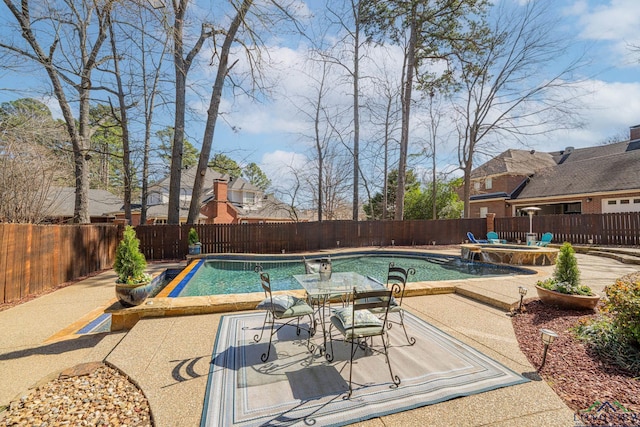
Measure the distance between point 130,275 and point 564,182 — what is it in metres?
22.6

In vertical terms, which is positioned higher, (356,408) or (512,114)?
(512,114)

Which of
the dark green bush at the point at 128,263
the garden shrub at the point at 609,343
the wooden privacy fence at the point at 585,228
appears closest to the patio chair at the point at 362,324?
the garden shrub at the point at 609,343

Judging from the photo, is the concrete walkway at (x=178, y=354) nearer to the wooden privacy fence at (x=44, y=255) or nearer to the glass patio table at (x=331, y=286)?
the wooden privacy fence at (x=44, y=255)

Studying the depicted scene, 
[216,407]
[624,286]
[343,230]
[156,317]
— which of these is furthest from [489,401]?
[343,230]

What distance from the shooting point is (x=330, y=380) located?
7.98 feet

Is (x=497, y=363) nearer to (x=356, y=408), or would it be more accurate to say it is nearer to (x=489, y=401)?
(x=489, y=401)

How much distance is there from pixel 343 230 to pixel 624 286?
1101cm

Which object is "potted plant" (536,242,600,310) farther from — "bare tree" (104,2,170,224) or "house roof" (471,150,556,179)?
"house roof" (471,150,556,179)

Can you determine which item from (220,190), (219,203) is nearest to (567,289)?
(220,190)

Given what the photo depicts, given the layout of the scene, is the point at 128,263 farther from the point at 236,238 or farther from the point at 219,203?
the point at 219,203

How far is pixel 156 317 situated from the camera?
4.03 meters

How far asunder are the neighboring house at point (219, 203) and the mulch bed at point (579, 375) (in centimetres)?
1547

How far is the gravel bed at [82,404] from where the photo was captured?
1.99 m

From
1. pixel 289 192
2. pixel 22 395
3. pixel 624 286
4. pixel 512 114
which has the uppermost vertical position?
pixel 512 114
